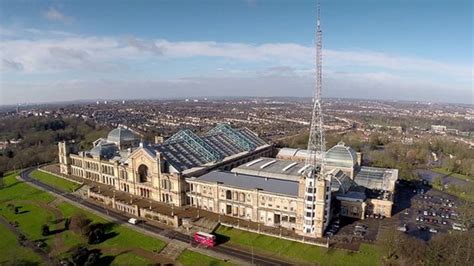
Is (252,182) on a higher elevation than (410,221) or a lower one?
higher

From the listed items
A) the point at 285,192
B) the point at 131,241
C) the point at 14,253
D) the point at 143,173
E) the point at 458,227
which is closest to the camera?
the point at 14,253

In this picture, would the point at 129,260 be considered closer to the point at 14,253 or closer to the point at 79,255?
the point at 79,255

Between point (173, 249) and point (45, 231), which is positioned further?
point (45, 231)

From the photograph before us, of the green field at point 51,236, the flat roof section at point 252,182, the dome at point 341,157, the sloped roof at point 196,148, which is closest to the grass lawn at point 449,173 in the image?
Answer: the dome at point 341,157

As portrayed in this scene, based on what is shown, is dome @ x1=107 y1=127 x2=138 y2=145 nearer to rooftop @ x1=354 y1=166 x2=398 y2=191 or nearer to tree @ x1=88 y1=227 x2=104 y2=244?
tree @ x1=88 y1=227 x2=104 y2=244

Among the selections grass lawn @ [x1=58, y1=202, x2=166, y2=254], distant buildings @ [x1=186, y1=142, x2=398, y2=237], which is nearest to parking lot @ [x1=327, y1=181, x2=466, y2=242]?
distant buildings @ [x1=186, y1=142, x2=398, y2=237]

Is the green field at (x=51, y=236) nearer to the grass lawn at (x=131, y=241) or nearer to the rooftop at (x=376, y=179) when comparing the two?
the grass lawn at (x=131, y=241)

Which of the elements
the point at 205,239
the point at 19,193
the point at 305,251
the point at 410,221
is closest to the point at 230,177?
the point at 205,239
